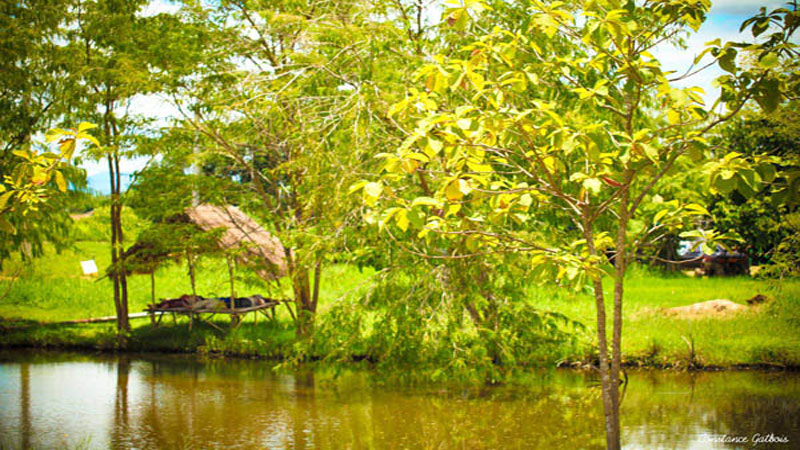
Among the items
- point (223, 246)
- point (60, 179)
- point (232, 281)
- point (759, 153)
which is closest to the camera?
point (60, 179)

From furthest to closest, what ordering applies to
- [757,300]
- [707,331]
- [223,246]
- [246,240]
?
[246,240] → [757,300] → [223,246] → [707,331]

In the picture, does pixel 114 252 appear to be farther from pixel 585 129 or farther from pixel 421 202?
pixel 585 129

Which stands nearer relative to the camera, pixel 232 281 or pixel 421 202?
pixel 421 202

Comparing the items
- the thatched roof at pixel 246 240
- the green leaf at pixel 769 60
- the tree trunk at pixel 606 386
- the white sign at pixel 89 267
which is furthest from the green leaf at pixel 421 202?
→ the white sign at pixel 89 267

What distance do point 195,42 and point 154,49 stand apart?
2.07ft

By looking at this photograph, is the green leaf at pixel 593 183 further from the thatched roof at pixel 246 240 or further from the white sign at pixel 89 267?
the white sign at pixel 89 267

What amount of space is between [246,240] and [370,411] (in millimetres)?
4882

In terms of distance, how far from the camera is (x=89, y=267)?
15.6 meters

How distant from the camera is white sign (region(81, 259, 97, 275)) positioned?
1539 centimetres

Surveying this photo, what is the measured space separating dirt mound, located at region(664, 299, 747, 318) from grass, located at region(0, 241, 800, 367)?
0.27 metres

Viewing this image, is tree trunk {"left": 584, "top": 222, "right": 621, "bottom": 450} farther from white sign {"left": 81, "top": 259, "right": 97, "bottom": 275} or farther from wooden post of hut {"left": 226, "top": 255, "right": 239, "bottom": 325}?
white sign {"left": 81, "top": 259, "right": 97, "bottom": 275}

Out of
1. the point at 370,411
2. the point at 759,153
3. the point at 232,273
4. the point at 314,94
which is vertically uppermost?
the point at 314,94

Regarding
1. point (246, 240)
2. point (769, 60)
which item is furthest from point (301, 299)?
point (769, 60)

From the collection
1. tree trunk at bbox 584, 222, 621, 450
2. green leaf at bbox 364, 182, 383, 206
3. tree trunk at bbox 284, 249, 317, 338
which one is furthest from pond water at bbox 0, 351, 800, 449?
green leaf at bbox 364, 182, 383, 206
